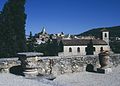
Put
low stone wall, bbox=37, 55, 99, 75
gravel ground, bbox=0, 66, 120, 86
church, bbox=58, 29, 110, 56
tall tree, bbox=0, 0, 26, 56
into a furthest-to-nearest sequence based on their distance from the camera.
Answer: church, bbox=58, 29, 110, 56
tall tree, bbox=0, 0, 26, 56
low stone wall, bbox=37, 55, 99, 75
gravel ground, bbox=0, 66, 120, 86

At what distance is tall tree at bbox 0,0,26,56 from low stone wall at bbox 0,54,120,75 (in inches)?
237

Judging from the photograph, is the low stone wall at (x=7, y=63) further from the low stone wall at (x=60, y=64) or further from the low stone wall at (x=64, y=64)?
the low stone wall at (x=64, y=64)

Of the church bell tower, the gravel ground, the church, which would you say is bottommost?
the gravel ground

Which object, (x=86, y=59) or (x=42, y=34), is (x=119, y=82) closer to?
(x=86, y=59)

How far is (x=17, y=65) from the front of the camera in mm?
15234

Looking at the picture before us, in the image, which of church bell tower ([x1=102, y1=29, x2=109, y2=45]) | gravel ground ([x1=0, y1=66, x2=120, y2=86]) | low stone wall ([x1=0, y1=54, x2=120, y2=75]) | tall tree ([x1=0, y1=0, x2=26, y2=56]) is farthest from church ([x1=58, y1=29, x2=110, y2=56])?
gravel ground ([x1=0, y1=66, x2=120, y2=86])

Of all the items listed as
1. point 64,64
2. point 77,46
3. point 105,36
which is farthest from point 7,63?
point 105,36

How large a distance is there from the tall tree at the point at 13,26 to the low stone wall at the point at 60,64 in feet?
19.8

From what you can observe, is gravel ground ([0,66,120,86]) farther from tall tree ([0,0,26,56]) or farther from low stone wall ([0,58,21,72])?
tall tree ([0,0,26,56])

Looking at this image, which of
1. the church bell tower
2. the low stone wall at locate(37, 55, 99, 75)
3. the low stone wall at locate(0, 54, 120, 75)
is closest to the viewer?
the low stone wall at locate(0, 54, 120, 75)

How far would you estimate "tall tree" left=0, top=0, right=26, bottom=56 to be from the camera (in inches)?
886

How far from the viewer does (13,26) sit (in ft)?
76.8

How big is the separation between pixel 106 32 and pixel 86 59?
54941mm

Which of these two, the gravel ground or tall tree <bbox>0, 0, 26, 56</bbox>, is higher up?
tall tree <bbox>0, 0, 26, 56</bbox>
